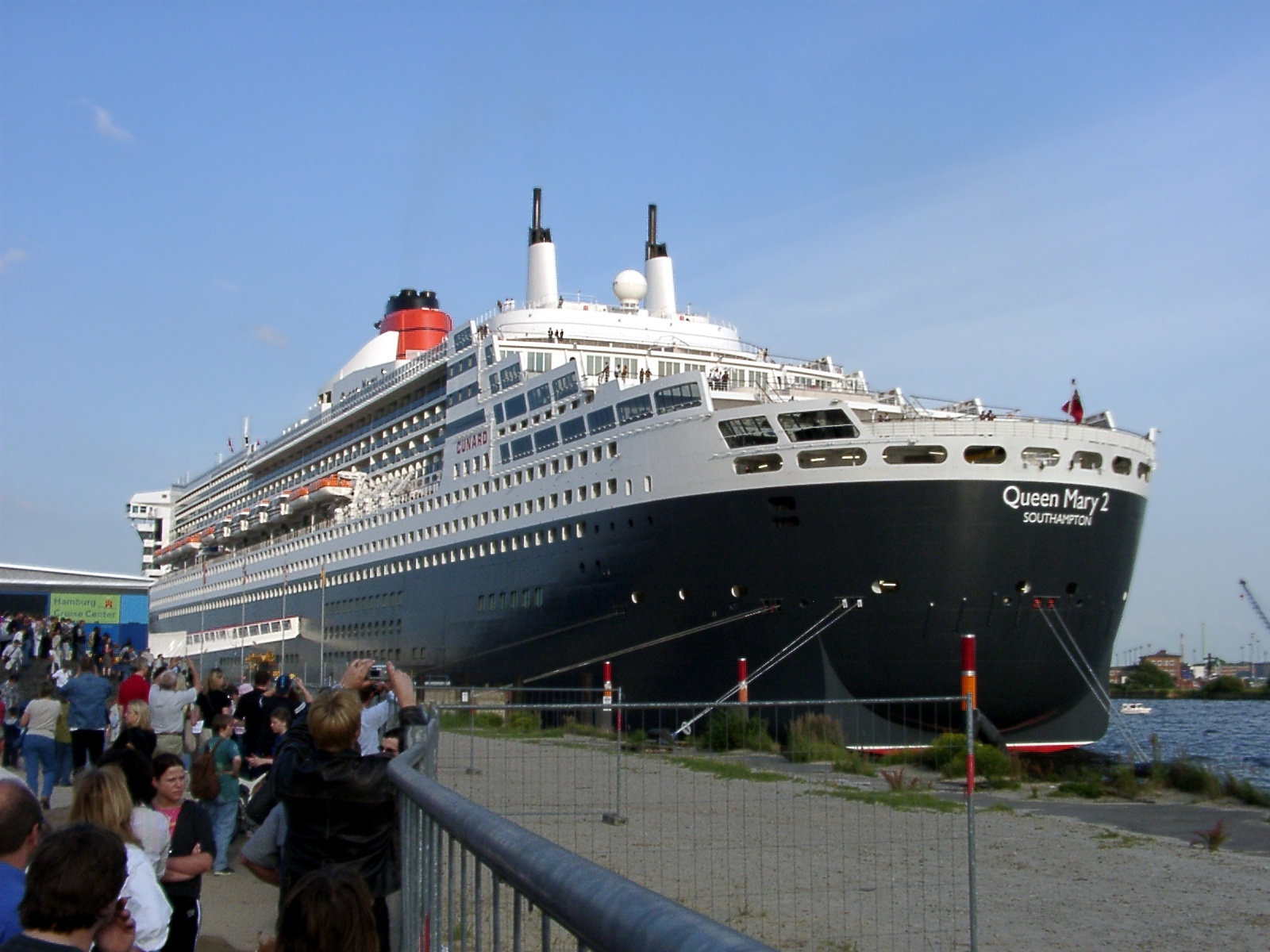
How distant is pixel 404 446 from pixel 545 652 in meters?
14.4

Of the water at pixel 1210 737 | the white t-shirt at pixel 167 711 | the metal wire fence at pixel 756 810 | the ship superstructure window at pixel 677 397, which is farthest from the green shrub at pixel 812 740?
the ship superstructure window at pixel 677 397

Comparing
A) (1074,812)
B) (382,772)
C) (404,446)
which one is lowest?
(1074,812)

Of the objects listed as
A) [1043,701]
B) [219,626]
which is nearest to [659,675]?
[1043,701]

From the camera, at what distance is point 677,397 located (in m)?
25.9

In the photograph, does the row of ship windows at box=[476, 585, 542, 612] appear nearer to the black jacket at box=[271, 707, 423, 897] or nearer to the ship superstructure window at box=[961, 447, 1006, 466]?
the ship superstructure window at box=[961, 447, 1006, 466]

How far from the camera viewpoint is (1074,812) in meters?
13.7

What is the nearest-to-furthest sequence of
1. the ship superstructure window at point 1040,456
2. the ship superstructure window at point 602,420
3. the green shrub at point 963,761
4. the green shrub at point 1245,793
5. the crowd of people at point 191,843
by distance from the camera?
the crowd of people at point 191,843 < the green shrub at point 963,761 < the green shrub at point 1245,793 < the ship superstructure window at point 1040,456 < the ship superstructure window at point 602,420

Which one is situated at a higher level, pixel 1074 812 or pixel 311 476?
pixel 311 476

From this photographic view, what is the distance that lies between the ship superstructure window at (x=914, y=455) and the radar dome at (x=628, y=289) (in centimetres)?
1543

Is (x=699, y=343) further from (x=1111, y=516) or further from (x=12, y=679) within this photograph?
(x=12, y=679)

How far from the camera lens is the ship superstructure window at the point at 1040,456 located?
23.3m

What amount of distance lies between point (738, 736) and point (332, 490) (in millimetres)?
35162

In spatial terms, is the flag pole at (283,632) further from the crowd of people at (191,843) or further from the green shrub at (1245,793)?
the crowd of people at (191,843)

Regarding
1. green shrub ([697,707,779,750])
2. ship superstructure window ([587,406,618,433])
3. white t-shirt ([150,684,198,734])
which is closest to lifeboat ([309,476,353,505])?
ship superstructure window ([587,406,618,433])
